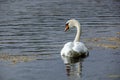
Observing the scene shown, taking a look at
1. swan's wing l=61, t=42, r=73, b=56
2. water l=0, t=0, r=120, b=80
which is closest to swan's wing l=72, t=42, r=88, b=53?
swan's wing l=61, t=42, r=73, b=56

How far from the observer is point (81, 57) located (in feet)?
66.5

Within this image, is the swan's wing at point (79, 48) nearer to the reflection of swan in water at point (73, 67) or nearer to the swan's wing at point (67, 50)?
the swan's wing at point (67, 50)

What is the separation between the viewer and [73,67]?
60.4 ft

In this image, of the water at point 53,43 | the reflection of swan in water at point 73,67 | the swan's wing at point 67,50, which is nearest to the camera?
the reflection of swan in water at point 73,67

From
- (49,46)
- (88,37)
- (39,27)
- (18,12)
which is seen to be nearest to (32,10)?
(18,12)

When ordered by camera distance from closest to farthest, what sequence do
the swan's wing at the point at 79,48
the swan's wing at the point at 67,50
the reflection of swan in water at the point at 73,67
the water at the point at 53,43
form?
the reflection of swan in water at the point at 73,67
the water at the point at 53,43
the swan's wing at the point at 79,48
the swan's wing at the point at 67,50

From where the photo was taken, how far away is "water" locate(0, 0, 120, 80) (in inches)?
680

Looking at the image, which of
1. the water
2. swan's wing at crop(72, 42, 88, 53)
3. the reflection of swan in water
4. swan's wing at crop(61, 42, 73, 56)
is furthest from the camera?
swan's wing at crop(61, 42, 73, 56)

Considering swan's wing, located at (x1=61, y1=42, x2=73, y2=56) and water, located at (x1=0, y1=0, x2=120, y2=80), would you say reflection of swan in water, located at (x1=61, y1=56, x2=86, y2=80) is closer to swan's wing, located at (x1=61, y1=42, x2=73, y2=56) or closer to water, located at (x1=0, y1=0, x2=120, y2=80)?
water, located at (x1=0, y1=0, x2=120, y2=80)

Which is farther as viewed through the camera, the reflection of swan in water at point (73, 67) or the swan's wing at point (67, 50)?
the swan's wing at point (67, 50)

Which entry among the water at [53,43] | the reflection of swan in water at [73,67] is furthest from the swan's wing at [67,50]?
the water at [53,43]

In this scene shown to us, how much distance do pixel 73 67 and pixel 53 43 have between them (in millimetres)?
5024

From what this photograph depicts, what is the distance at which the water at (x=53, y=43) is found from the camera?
56.7 feet

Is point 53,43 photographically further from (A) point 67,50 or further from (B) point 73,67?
(B) point 73,67
